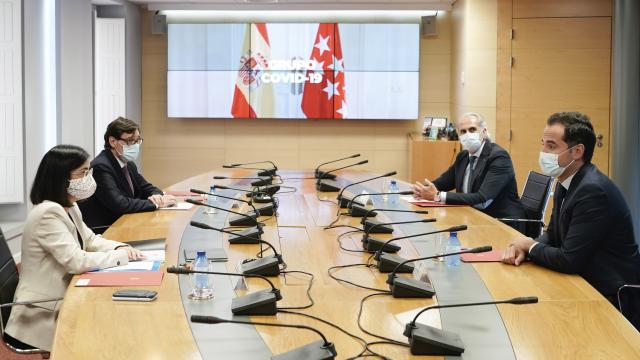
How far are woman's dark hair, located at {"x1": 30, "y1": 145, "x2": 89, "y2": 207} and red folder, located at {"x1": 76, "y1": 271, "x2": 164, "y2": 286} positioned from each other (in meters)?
0.49

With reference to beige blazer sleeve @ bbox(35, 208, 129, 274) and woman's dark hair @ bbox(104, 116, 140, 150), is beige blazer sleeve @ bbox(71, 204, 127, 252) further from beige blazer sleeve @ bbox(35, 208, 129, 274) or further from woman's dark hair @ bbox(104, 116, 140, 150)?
woman's dark hair @ bbox(104, 116, 140, 150)

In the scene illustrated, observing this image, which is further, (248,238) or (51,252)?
(248,238)

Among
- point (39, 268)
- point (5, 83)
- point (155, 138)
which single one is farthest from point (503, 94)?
point (39, 268)

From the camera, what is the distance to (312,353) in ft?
6.20

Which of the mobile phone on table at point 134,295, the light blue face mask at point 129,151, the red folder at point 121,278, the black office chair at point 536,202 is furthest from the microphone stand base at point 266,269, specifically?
the black office chair at point 536,202

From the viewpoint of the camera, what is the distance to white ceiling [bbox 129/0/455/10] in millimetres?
8594

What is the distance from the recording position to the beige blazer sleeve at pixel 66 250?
2.89m

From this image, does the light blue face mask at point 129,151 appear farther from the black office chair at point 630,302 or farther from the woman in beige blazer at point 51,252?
the black office chair at point 630,302

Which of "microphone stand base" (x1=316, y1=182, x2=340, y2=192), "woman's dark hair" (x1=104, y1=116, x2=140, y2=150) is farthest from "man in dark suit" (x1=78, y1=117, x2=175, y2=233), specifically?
"microphone stand base" (x1=316, y1=182, x2=340, y2=192)

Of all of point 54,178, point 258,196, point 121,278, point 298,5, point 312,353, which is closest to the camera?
point 312,353

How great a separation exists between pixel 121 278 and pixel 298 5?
21.0ft

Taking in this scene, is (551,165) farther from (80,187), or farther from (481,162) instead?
(80,187)

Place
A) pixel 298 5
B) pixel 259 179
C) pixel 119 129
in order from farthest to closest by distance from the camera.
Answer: pixel 298 5 → pixel 259 179 → pixel 119 129

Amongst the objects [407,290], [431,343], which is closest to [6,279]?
[407,290]
